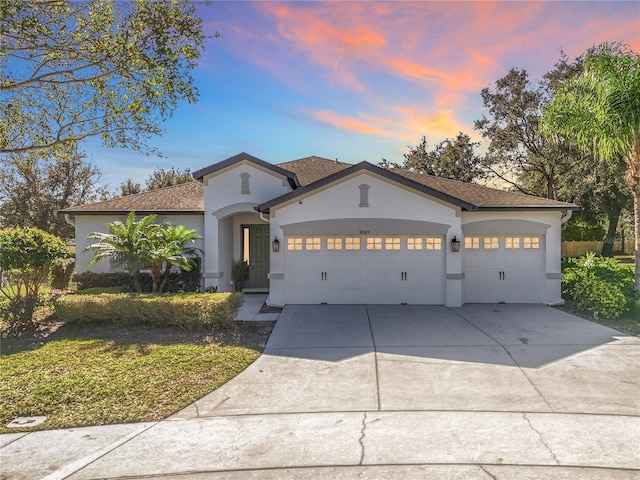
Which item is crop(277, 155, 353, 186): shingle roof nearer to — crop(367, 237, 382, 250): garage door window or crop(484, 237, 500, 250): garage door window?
crop(367, 237, 382, 250): garage door window

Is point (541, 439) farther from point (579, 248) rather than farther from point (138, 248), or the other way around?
point (579, 248)

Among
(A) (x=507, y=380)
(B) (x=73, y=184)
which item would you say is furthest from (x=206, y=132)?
(B) (x=73, y=184)

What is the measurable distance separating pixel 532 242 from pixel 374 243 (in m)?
5.48

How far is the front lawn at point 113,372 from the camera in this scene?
510 cm

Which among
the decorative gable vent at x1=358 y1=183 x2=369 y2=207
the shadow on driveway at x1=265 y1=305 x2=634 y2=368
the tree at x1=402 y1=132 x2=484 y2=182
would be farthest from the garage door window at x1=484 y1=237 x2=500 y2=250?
the tree at x1=402 y1=132 x2=484 y2=182

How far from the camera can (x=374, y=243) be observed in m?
12.0

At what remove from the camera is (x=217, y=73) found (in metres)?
10.4

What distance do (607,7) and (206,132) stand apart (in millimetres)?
13522

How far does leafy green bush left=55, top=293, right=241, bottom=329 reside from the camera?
881 centimetres

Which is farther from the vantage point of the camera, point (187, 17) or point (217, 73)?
point (217, 73)

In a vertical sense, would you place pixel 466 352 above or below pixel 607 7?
below

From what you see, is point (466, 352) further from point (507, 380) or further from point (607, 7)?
point (607, 7)

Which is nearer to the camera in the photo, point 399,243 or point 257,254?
point 399,243

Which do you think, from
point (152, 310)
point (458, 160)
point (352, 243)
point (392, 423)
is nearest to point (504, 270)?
point (352, 243)
